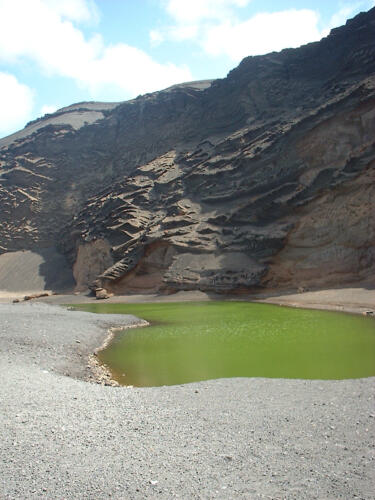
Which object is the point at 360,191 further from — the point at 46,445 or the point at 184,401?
the point at 46,445

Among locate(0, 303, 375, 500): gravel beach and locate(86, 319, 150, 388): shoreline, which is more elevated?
locate(0, 303, 375, 500): gravel beach

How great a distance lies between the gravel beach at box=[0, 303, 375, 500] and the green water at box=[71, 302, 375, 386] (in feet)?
6.48

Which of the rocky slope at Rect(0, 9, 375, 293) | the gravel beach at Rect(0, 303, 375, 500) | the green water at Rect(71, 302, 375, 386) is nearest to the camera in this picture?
the gravel beach at Rect(0, 303, 375, 500)

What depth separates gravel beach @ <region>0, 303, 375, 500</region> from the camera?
477 centimetres

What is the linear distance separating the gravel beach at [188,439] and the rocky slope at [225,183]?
80.1 feet

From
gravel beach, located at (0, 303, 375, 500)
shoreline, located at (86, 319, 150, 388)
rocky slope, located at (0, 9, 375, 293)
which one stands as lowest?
shoreline, located at (86, 319, 150, 388)

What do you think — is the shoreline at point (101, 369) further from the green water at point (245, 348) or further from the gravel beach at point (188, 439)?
the gravel beach at point (188, 439)

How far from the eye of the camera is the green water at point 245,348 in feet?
37.3

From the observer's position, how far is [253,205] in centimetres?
3975

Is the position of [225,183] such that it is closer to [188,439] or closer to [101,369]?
[101,369]

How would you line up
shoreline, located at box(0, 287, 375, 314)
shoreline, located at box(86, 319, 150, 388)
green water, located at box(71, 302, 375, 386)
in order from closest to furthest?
shoreline, located at box(86, 319, 150, 388), green water, located at box(71, 302, 375, 386), shoreline, located at box(0, 287, 375, 314)

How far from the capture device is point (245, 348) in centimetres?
1483

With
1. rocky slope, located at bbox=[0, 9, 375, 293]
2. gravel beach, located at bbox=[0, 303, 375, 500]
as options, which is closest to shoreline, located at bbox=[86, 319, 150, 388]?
gravel beach, located at bbox=[0, 303, 375, 500]

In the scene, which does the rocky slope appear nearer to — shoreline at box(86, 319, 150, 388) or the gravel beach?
shoreline at box(86, 319, 150, 388)
